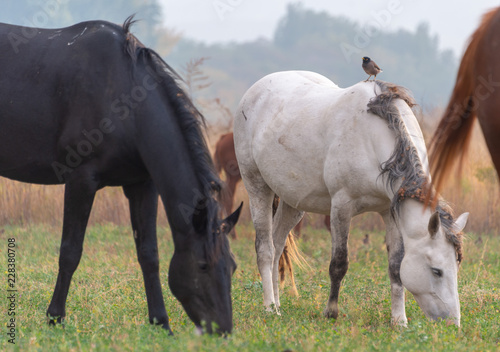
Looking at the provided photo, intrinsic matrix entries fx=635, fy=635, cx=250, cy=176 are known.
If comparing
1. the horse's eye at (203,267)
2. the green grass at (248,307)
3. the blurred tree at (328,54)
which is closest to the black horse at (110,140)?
the horse's eye at (203,267)

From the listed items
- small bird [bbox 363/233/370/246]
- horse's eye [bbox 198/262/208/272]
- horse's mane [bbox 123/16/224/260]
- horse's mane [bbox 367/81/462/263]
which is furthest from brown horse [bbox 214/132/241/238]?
horse's eye [bbox 198/262/208/272]

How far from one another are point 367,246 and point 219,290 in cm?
596

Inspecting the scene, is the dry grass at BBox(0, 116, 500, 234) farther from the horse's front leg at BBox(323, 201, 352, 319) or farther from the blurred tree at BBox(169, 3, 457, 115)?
the blurred tree at BBox(169, 3, 457, 115)

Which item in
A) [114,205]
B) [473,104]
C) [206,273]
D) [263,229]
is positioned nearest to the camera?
[473,104]

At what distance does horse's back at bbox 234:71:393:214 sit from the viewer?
17.1 feet

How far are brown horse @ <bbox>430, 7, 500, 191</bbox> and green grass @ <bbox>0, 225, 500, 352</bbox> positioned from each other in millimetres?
1163

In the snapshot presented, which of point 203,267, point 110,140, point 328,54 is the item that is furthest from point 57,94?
Result: point 328,54

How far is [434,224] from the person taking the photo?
14.9ft

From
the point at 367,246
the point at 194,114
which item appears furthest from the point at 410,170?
the point at 367,246

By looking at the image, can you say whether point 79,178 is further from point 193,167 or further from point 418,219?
point 418,219

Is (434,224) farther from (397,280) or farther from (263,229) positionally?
(263,229)

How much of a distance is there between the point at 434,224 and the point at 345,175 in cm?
96

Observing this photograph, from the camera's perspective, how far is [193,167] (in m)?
4.01

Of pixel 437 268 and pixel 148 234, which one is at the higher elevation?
pixel 437 268
